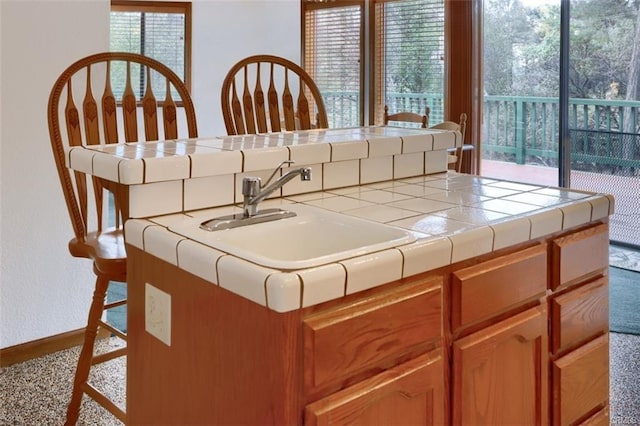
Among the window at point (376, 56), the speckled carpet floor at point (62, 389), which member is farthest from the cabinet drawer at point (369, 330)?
the window at point (376, 56)

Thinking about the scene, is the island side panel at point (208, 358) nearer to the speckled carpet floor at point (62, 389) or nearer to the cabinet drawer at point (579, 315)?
the cabinet drawer at point (579, 315)

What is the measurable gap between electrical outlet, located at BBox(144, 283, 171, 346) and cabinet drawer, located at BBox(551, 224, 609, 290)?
34.7 inches

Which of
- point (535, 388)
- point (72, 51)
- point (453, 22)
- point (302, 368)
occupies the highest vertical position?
point (453, 22)

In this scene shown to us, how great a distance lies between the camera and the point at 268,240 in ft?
4.56

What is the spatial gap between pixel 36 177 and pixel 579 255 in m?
2.11

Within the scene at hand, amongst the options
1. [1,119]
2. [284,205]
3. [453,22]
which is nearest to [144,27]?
[453,22]

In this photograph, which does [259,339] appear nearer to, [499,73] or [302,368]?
[302,368]

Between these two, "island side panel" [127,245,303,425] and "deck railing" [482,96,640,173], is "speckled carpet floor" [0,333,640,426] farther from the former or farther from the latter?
"deck railing" [482,96,640,173]

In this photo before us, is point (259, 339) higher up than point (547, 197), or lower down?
lower down

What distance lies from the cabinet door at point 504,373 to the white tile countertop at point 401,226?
183mm

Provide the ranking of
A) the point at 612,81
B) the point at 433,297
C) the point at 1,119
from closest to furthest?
the point at 433,297 < the point at 1,119 < the point at 612,81

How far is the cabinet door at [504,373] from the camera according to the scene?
130 cm

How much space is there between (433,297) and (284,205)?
1.55ft

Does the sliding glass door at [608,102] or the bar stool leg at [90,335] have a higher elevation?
the sliding glass door at [608,102]
